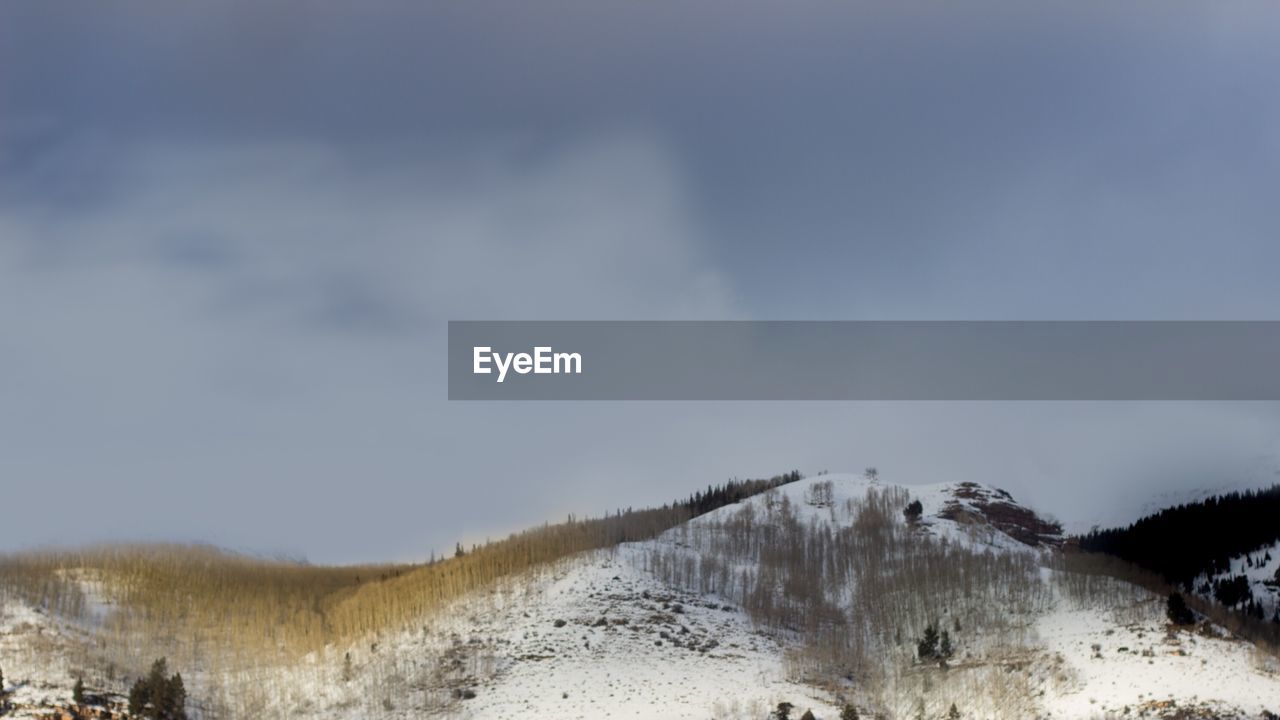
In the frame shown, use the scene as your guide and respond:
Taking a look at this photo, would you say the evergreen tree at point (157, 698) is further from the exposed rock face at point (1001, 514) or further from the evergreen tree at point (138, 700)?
the exposed rock face at point (1001, 514)

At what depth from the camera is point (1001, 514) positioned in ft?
469

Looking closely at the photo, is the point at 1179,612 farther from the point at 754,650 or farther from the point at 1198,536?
the point at 1198,536

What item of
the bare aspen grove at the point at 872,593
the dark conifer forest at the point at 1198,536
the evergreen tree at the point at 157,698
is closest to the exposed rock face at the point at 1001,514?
the bare aspen grove at the point at 872,593

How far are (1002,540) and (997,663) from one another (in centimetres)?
4800

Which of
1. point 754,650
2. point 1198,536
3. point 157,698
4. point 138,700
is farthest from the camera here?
point 1198,536

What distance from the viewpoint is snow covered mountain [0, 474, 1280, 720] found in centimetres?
6844

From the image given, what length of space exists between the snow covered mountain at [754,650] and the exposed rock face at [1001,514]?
21.0 metres

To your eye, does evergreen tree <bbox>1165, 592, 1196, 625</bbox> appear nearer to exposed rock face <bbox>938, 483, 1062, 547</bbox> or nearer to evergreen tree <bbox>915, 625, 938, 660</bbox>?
evergreen tree <bbox>915, 625, 938, 660</bbox>

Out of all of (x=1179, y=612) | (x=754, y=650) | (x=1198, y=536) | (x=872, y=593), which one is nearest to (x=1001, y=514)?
(x=1198, y=536)

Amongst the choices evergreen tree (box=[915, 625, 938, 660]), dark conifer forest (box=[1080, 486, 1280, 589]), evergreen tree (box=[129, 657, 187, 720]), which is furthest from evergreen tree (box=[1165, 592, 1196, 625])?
evergreen tree (box=[129, 657, 187, 720])

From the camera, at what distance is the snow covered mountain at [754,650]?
2694 inches

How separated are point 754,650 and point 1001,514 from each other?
66.6 metres

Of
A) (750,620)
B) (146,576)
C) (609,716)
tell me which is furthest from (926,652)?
(146,576)

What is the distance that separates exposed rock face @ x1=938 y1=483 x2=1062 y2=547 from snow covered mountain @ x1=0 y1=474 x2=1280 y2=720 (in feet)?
68.9
